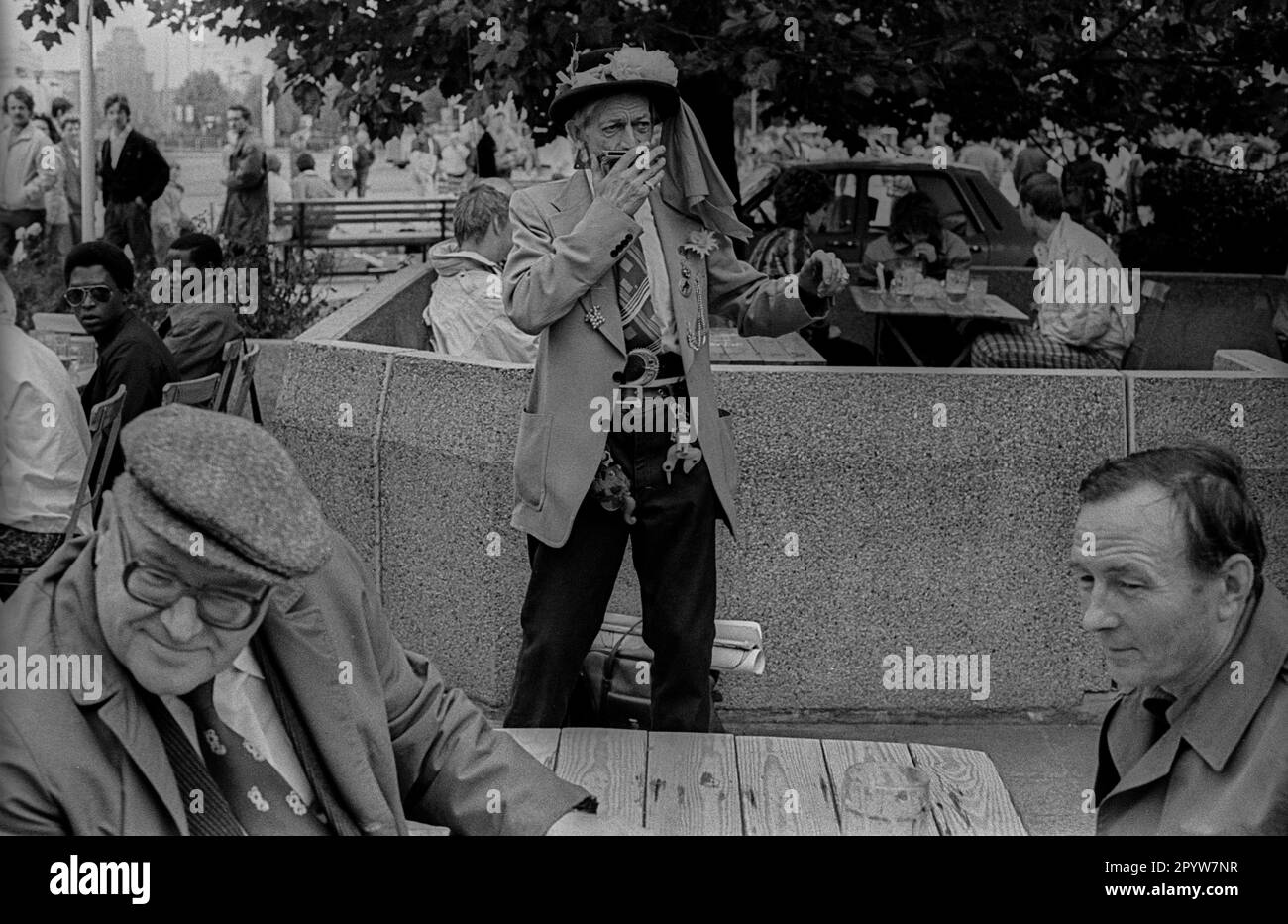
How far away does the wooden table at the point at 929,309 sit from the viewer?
8.21 metres

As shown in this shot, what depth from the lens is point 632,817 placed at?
2.89m

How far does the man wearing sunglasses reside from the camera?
559cm

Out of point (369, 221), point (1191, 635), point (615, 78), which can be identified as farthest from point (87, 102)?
point (1191, 635)

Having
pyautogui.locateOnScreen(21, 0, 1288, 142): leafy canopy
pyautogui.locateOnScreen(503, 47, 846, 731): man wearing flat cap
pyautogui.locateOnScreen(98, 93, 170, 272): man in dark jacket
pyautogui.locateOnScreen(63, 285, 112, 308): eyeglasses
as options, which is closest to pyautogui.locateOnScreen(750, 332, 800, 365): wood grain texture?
pyautogui.locateOnScreen(21, 0, 1288, 142): leafy canopy

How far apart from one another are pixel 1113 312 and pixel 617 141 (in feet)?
10.6

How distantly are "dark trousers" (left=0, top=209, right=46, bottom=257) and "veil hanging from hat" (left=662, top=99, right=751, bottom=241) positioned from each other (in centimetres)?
640

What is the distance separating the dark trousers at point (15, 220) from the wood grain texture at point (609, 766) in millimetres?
7721

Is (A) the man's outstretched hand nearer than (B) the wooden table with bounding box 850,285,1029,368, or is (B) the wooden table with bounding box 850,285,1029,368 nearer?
(A) the man's outstretched hand

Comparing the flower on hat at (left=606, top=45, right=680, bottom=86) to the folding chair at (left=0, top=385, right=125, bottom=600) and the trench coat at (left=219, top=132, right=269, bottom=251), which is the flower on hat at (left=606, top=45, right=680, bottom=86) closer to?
the folding chair at (left=0, top=385, right=125, bottom=600)

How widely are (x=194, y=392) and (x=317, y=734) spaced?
132 inches

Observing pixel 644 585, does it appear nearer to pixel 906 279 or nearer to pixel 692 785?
pixel 692 785

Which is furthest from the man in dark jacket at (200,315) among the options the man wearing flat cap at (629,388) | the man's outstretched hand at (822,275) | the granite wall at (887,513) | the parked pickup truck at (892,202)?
the parked pickup truck at (892,202)

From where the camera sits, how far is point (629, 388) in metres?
4.48
